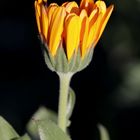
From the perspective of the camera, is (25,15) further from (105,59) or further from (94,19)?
(94,19)

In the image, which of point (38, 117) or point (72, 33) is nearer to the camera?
point (72, 33)

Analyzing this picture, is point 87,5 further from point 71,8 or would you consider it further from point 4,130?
point 4,130

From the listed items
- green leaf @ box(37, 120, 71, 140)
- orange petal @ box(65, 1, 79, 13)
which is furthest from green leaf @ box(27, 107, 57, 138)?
orange petal @ box(65, 1, 79, 13)

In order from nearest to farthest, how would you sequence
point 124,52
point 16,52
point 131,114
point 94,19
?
point 94,19 < point 131,114 < point 124,52 < point 16,52

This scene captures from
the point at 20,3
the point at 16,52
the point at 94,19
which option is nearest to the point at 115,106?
the point at 16,52

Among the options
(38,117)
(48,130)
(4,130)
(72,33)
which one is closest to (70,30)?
(72,33)
